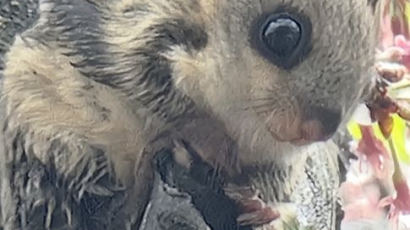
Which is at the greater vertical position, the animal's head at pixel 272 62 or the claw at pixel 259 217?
the animal's head at pixel 272 62

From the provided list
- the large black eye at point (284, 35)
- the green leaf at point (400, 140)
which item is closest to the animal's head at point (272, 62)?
the large black eye at point (284, 35)

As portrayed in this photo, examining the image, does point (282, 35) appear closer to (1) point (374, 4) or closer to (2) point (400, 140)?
(1) point (374, 4)

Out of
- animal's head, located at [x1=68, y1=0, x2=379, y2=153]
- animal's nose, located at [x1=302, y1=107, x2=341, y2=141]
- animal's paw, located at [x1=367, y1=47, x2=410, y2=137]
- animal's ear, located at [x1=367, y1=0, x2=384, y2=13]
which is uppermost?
animal's ear, located at [x1=367, y1=0, x2=384, y2=13]

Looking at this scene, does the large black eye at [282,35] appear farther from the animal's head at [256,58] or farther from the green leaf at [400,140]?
the green leaf at [400,140]

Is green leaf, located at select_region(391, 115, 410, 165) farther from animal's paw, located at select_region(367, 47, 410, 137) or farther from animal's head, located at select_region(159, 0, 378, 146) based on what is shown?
animal's head, located at select_region(159, 0, 378, 146)

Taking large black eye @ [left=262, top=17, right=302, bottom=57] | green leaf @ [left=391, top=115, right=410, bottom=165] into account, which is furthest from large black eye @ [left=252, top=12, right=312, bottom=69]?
green leaf @ [left=391, top=115, right=410, bottom=165]

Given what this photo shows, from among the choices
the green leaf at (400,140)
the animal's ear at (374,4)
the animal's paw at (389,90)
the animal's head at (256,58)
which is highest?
the animal's ear at (374,4)
